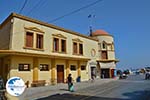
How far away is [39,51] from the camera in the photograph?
23.9m

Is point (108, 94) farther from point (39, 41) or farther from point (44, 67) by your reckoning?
point (39, 41)

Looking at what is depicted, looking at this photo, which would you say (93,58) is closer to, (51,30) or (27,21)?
(51,30)

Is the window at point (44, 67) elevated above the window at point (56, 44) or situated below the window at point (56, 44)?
below

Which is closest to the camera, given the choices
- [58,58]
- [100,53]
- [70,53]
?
[58,58]

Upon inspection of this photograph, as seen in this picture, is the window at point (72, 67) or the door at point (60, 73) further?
the window at point (72, 67)

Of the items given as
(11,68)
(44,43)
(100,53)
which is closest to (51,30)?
(44,43)

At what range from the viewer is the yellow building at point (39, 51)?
2119 cm

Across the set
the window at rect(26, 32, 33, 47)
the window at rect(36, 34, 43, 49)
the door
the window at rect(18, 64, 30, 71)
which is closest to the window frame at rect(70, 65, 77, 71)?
the door

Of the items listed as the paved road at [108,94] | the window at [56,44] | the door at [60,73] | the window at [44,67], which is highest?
the window at [56,44]

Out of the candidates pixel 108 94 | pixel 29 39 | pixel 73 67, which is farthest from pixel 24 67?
pixel 108 94

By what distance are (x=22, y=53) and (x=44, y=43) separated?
15.9ft

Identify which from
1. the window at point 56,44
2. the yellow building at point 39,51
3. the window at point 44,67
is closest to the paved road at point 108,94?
the yellow building at point 39,51

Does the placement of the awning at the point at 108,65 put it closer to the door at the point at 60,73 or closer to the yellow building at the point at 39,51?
the yellow building at the point at 39,51

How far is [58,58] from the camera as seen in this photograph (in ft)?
85.3
